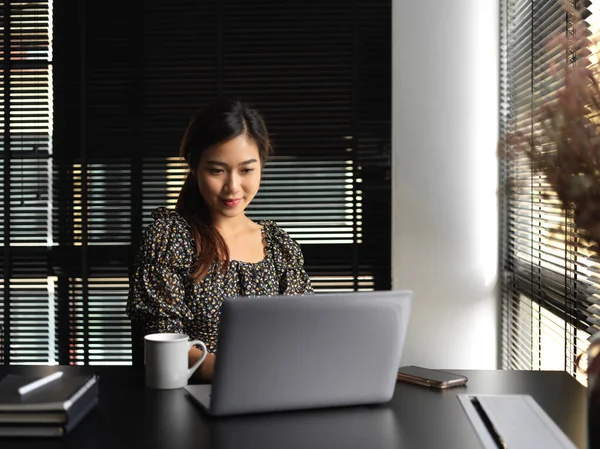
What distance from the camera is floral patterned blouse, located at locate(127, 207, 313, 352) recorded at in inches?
79.5

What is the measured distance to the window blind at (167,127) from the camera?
3332mm

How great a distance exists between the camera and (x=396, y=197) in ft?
10.7

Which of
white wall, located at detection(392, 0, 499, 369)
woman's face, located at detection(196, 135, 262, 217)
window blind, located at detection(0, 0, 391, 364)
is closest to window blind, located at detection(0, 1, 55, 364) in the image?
window blind, located at detection(0, 0, 391, 364)

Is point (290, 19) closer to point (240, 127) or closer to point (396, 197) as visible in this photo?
point (396, 197)

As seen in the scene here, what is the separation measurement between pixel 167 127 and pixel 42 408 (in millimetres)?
2318

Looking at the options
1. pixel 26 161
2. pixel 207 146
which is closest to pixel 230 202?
pixel 207 146

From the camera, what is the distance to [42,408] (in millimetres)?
1185

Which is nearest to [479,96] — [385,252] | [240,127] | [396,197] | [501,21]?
[501,21]

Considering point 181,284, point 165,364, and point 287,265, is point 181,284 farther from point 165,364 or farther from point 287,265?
point 165,364

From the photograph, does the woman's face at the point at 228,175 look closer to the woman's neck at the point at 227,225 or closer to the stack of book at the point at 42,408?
the woman's neck at the point at 227,225

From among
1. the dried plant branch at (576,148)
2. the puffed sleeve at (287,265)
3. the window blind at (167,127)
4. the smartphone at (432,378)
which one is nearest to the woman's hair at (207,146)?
the puffed sleeve at (287,265)

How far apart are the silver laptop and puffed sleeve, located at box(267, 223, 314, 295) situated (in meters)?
1.00

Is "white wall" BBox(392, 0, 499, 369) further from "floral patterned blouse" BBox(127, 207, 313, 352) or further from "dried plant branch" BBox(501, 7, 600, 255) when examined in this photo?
"dried plant branch" BBox(501, 7, 600, 255)

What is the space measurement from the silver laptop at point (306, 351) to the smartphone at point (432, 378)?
192 millimetres
